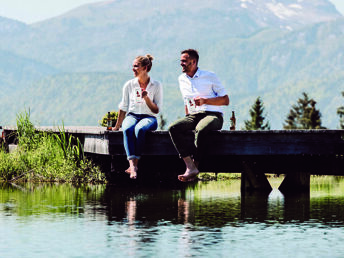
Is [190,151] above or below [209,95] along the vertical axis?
below

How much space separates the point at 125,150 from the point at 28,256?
5472 mm

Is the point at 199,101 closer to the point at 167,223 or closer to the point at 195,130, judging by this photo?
the point at 195,130

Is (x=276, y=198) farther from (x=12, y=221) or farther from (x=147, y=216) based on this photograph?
(x=12, y=221)

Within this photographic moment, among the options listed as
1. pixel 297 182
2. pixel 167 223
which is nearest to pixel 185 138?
pixel 167 223

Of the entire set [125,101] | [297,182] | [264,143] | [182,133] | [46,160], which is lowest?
[297,182]

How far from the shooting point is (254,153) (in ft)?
44.0

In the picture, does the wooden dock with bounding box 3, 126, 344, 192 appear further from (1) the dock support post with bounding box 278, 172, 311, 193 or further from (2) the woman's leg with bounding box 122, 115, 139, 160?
(2) the woman's leg with bounding box 122, 115, 139, 160

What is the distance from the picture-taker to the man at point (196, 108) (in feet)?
40.5

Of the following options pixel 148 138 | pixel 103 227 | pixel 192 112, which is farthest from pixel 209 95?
pixel 103 227

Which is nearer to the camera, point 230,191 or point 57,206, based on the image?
point 57,206

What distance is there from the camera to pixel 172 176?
19359mm

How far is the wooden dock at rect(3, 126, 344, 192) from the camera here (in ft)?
43.2

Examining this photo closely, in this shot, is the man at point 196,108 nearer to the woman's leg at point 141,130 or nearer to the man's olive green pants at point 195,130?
the man's olive green pants at point 195,130

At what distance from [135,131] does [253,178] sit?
3786 mm
